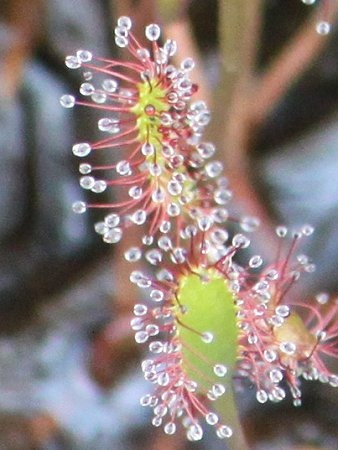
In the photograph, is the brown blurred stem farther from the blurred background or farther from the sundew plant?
the sundew plant

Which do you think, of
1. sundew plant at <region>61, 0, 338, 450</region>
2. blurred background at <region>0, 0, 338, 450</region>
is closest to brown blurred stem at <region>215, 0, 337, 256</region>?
blurred background at <region>0, 0, 338, 450</region>

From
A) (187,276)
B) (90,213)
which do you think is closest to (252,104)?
(90,213)

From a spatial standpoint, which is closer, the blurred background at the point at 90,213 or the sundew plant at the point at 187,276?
the sundew plant at the point at 187,276

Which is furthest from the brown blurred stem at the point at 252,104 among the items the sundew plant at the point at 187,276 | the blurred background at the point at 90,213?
the sundew plant at the point at 187,276

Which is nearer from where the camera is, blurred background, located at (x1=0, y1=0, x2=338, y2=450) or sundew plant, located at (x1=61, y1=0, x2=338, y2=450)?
sundew plant, located at (x1=61, y1=0, x2=338, y2=450)

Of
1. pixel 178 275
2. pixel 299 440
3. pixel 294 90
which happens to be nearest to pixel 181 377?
pixel 178 275

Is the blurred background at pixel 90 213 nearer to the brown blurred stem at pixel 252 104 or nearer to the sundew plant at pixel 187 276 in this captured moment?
the brown blurred stem at pixel 252 104

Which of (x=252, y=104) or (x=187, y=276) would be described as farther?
(x=252, y=104)

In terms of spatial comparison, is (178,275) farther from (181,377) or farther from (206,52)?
(206,52)

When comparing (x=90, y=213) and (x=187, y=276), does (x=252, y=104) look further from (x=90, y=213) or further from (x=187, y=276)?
(x=187, y=276)
